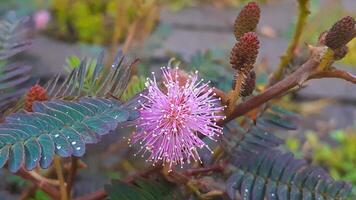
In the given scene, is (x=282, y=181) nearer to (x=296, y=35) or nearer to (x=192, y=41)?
(x=296, y=35)

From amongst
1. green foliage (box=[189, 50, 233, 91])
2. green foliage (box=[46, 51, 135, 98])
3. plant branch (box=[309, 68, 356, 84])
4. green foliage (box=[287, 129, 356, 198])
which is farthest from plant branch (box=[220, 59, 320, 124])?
green foliage (box=[287, 129, 356, 198])

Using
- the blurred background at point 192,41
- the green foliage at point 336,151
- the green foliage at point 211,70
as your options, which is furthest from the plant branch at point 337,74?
the green foliage at point 336,151

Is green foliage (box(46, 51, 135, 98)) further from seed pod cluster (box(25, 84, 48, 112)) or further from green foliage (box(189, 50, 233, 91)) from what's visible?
green foliage (box(189, 50, 233, 91))

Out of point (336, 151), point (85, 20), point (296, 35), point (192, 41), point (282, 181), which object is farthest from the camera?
point (192, 41)

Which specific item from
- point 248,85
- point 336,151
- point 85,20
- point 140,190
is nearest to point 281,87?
point 248,85

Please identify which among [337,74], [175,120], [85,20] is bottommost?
[175,120]

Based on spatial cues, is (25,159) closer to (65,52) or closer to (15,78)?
(15,78)

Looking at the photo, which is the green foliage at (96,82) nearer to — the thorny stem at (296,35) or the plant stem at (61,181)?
the plant stem at (61,181)
